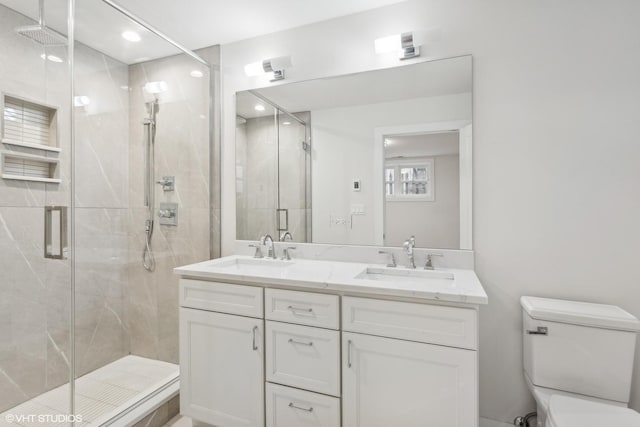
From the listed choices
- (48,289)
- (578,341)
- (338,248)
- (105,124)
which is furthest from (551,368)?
(105,124)

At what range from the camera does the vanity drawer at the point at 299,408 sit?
1479 millimetres

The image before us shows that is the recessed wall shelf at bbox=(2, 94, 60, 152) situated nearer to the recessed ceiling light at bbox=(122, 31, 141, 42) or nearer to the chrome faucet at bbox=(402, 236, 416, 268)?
the recessed ceiling light at bbox=(122, 31, 141, 42)

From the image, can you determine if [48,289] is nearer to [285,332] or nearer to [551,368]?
[285,332]

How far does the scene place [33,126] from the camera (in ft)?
5.91

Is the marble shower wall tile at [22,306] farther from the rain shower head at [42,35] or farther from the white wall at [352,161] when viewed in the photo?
the white wall at [352,161]

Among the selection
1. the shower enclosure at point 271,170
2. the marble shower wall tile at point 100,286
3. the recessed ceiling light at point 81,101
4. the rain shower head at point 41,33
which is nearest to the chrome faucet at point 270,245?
the shower enclosure at point 271,170

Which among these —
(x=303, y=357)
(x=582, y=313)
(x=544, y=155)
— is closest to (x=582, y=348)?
(x=582, y=313)

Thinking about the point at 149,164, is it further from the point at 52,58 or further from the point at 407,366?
the point at 407,366

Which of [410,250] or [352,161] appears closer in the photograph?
[410,250]

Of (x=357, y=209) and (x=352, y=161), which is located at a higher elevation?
(x=352, y=161)

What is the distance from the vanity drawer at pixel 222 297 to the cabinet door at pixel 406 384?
48 cm

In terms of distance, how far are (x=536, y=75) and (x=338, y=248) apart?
142 centimetres

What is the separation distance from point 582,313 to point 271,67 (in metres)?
2.17

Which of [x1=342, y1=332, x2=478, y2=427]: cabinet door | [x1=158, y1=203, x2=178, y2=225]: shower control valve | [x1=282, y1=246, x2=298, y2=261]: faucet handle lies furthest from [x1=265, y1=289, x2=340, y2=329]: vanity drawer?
[x1=158, y1=203, x2=178, y2=225]: shower control valve
